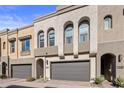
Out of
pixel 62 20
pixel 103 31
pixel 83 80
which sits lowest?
pixel 83 80

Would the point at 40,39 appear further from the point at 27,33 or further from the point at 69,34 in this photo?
the point at 69,34

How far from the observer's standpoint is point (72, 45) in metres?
21.0

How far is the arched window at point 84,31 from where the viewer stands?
20000 mm

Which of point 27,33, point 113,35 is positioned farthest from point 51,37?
point 113,35

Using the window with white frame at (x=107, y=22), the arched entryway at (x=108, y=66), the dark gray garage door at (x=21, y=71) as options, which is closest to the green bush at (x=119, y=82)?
the arched entryway at (x=108, y=66)

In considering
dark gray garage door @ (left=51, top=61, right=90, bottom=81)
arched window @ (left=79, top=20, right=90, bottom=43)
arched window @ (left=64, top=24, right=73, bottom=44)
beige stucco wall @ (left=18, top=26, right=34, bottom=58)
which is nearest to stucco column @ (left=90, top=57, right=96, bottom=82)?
dark gray garage door @ (left=51, top=61, right=90, bottom=81)

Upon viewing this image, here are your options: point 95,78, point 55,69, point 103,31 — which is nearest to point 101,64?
point 95,78

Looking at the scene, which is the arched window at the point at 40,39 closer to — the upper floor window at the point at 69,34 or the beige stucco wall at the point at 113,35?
the upper floor window at the point at 69,34

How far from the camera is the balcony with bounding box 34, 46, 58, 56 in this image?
22717 millimetres

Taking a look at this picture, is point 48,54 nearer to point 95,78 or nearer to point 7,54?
point 95,78

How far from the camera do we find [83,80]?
20.2 metres

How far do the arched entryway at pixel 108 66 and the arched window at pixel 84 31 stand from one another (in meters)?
2.76

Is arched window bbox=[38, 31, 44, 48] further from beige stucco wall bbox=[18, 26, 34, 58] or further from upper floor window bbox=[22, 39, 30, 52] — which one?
upper floor window bbox=[22, 39, 30, 52]
